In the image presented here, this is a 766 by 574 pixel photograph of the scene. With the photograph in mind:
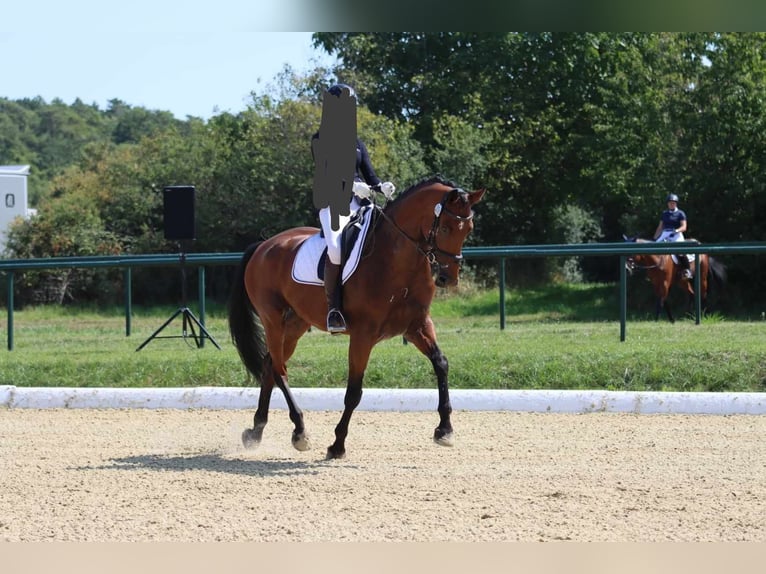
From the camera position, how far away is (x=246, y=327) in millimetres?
8414

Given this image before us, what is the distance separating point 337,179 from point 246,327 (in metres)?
2.29

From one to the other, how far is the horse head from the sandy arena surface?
141cm

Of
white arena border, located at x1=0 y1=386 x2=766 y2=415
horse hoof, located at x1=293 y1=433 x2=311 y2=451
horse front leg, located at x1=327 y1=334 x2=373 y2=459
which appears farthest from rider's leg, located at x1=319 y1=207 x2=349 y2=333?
white arena border, located at x1=0 y1=386 x2=766 y2=415

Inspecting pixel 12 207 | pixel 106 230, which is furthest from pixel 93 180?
pixel 12 207

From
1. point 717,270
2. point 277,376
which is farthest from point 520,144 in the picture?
point 277,376

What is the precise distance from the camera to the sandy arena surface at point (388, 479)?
15.9 ft

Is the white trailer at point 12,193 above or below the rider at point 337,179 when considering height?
above

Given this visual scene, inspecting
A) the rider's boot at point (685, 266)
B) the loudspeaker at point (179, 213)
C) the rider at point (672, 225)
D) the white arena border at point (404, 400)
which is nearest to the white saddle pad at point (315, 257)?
the white arena border at point (404, 400)

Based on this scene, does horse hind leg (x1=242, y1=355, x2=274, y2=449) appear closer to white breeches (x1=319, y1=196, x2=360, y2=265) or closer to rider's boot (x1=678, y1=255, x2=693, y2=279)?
white breeches (x1=319, y1=196, x2=360, y2=265)

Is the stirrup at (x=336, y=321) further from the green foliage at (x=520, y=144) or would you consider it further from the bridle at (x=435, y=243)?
the green foliage at (x=520, y=144)

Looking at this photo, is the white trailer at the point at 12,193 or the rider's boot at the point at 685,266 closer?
the rider's boot at the point at 685,266

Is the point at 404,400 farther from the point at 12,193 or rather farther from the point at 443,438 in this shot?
the point at 12,193

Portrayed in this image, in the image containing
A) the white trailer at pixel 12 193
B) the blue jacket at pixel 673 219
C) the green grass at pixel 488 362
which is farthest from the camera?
the white trailer at pixel 12 193

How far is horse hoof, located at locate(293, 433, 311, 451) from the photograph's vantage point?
7.46 meters
